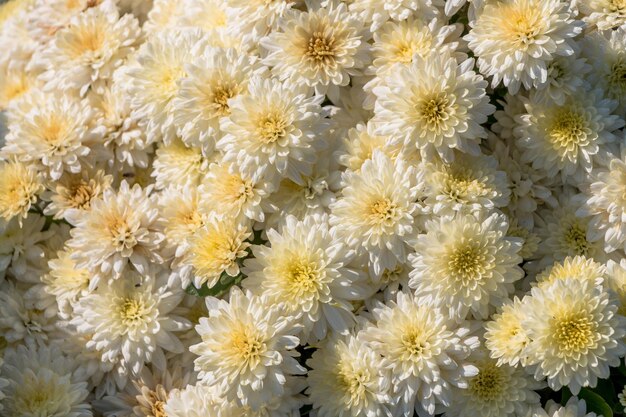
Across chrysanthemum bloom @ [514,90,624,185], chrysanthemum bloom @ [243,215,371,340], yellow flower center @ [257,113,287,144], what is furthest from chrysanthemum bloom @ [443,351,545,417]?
yellow flower center @ [257,113,287,144]

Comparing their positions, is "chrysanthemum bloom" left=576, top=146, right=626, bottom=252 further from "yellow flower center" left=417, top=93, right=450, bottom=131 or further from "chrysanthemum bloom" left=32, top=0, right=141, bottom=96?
"chrysanthemum bloom" left=32, top=0, right=141, bottom=96

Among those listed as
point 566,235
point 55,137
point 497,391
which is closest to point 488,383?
point 497,391

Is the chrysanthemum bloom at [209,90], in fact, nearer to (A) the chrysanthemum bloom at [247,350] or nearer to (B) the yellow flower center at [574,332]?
(A) the chrysanthemum bloom at [247,350]

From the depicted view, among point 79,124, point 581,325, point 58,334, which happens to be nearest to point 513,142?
point 581,325

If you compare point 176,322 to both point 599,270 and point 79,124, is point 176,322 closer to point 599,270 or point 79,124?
point 79,124

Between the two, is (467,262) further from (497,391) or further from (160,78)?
(160,78)

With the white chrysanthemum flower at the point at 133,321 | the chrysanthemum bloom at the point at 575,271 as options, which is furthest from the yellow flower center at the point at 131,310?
the chrysanthemum bloom at the point at 575,271
